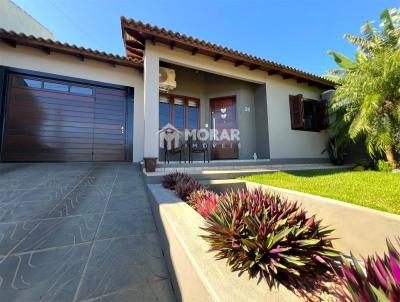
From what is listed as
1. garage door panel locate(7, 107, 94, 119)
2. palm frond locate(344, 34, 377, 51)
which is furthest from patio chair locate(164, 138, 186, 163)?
palm frond locate(344, 34, 377, 51)

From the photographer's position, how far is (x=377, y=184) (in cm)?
402

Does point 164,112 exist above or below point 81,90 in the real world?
below

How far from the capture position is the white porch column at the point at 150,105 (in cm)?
549

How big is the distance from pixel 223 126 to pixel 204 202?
647 centimetres

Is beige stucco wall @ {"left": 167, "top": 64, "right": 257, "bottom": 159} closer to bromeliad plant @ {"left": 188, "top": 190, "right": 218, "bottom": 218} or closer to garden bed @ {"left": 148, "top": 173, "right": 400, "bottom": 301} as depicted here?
bromeliad plant @ {"left": 188, "top": 190, "right": 218, "bottom": 218}

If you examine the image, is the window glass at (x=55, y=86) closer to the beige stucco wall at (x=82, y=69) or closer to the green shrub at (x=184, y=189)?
the beige stucco wall at (x=82, y=69)

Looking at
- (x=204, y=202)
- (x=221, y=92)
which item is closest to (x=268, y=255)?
(x=204, y=202)

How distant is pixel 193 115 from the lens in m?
8.76

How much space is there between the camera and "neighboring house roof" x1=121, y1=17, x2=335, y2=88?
5.22m

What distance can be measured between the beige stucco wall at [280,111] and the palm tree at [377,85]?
1.78m

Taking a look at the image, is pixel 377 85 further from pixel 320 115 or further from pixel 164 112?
pixel 164 112

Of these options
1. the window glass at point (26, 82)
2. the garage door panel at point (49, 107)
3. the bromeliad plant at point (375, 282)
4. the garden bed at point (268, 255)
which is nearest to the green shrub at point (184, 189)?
the garden bed at point (268, 255)

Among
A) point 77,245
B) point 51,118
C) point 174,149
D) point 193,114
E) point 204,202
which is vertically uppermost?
point 193,114

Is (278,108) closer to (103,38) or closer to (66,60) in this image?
(66,60)
